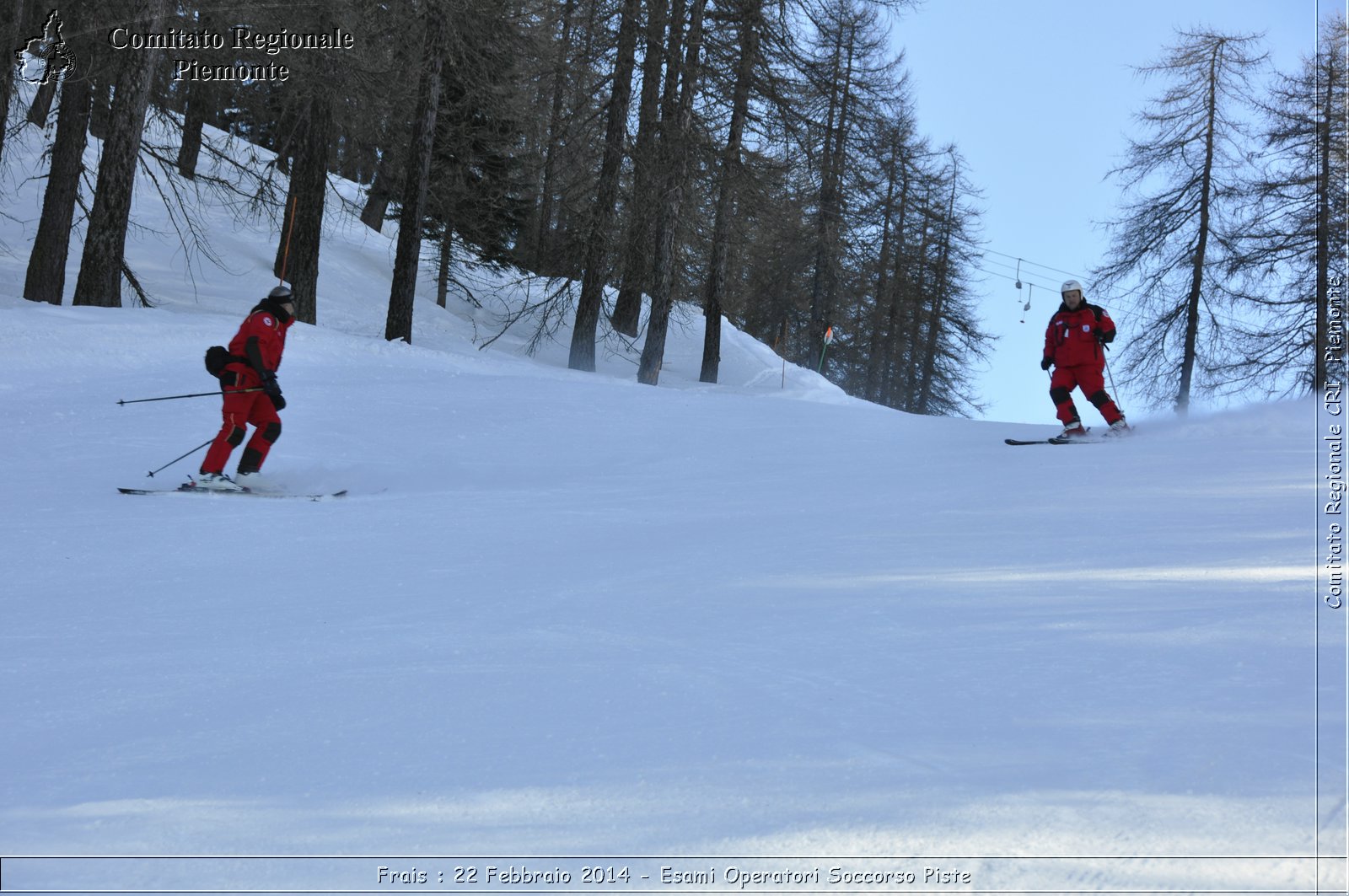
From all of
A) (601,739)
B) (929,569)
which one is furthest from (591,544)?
(601,739)

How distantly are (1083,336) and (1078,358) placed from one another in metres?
0.23

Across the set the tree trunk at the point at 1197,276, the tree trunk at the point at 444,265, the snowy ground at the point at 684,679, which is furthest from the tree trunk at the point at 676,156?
the tree trunk at the point at 1197,276

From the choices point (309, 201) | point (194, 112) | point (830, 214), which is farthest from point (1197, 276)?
point (194, 112)

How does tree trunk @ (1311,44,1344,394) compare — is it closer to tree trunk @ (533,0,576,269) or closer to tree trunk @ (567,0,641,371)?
tree trunk @ (567,0,641,371)

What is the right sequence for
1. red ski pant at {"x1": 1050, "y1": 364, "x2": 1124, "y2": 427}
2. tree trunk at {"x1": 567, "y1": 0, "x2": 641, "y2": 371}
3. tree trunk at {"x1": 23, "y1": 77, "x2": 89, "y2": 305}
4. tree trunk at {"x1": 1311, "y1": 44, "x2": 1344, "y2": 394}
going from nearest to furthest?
red ski pant at {"x1": 1050, "y1": 364, "x2": 1124, "y2": 427} → tree trunk at {"x1": 23, "y1": 77, "x2": 89, "y2": 305} → tree trunk at {"x1": 567, "y1": 0, "x2": 641, "y2": 371} → tree trunk at {"x1": 1311, "y1": 44, "x2": 1344, "y2": 394}

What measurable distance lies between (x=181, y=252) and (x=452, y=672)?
2215 cm

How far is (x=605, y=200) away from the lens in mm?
19344

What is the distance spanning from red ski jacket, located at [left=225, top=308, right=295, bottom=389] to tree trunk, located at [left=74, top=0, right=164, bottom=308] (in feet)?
21.8

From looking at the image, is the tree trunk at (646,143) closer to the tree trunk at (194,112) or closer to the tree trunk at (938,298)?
the tree trunk at (194,112)

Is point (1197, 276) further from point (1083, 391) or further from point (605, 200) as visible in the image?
point (1083, 391)

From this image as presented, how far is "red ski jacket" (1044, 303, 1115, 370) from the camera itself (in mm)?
10820

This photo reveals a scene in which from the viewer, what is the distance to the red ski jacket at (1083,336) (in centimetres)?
1082

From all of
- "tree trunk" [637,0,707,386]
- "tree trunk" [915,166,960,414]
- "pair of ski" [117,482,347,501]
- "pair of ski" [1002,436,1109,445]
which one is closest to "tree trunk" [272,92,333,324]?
"tree trunk" [637,0,707,386]

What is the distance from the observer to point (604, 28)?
18297mm
